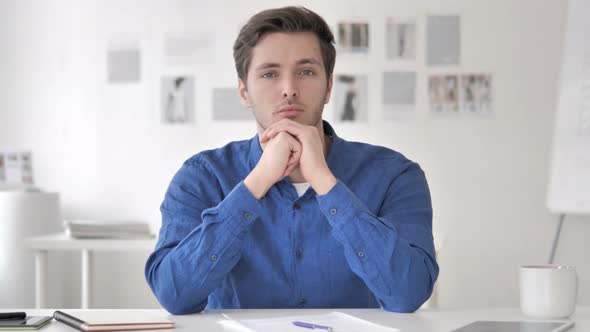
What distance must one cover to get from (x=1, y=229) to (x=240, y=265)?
2.31 m

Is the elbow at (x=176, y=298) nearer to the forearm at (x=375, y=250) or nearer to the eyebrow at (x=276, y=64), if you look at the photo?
the forearm at (x=375, y=250)

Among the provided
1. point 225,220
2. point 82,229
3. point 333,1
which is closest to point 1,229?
point 82,229

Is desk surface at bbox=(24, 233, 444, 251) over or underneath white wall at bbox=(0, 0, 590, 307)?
underneath

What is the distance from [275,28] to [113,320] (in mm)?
734

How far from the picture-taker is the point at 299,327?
127cm

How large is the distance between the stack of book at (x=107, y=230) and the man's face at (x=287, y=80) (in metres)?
1.95

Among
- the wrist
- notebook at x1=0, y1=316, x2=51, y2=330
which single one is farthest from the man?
notebook at x1=0, y1=316, x2=51, y2=330

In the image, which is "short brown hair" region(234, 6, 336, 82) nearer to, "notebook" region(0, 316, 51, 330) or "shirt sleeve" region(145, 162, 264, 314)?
"shirt sleeve" region(145, 162, 264, 314)

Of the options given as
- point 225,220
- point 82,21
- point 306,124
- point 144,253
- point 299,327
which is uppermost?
point 82,21

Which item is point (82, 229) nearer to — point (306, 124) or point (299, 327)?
point (306, 124)

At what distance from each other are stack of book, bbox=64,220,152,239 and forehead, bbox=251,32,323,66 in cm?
197

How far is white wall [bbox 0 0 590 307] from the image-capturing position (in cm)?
401

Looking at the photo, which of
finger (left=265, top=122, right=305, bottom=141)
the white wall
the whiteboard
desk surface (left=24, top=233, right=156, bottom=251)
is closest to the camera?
finger (left=265, top=122, right=305, bottom=141)

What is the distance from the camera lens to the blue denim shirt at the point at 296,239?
Result: 1.54 m
